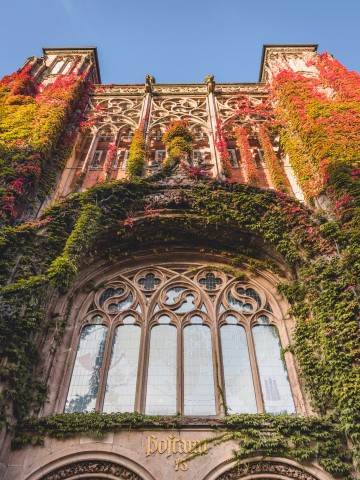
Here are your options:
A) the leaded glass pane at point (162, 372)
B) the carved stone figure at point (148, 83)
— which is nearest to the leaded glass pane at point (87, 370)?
the leaded glass pane at point (162, 372)

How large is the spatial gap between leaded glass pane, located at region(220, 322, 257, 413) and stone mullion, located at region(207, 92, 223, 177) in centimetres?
509

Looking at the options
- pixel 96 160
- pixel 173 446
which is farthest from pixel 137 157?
pixel 173 446

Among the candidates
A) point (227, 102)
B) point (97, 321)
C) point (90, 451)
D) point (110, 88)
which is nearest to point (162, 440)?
point (90, 451)

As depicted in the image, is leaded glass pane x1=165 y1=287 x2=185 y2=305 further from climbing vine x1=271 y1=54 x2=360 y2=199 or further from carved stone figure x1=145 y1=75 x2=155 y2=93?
carved stone figure x1=145 y1=75 x2=155 y2=93

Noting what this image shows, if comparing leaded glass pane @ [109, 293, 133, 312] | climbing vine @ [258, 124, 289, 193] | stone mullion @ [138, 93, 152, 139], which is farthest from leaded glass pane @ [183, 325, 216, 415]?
stone mullion @ [138, 93, 152, 139]

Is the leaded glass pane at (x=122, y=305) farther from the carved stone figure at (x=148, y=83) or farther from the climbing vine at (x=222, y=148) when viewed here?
the carved stone figure at (x=148, y=83)

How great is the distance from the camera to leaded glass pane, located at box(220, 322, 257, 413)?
25.9 ft

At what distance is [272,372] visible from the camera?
847cm

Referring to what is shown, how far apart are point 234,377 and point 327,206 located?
187 inches

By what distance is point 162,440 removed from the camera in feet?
23.0

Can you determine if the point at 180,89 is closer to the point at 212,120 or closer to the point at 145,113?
the point at 145,113

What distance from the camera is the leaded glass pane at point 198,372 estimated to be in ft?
25.8

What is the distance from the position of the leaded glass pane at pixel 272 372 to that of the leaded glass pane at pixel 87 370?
326 cm

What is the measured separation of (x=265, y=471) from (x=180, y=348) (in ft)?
9.13
